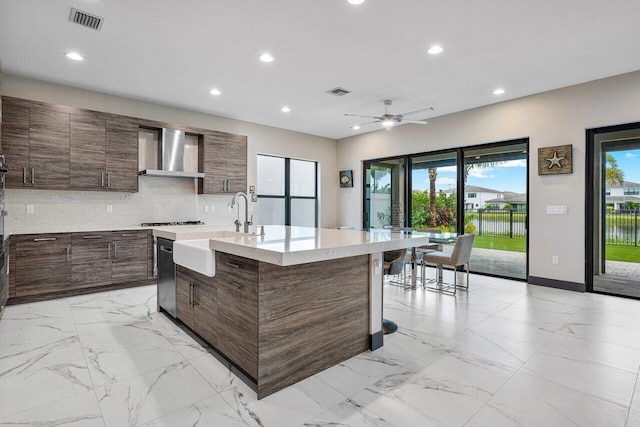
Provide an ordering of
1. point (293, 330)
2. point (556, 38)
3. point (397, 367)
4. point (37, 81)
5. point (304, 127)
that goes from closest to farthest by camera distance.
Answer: point (293, 330) → point (397, 367) → point (556, 38) → point (37, 81) → point (304, 127)

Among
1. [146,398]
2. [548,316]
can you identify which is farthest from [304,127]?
[146,398]

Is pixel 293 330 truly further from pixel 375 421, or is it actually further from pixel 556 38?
pixel 556 38

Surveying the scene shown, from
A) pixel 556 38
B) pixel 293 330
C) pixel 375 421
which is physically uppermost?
pixel 556 38

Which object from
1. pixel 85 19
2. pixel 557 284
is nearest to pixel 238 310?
pixel 85 19

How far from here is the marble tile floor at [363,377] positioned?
1.82 meters

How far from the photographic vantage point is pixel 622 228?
170 inches

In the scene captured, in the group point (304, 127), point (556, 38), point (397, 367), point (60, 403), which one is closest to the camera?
point (60, 403)

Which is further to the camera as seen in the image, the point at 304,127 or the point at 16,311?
the point at 304,127

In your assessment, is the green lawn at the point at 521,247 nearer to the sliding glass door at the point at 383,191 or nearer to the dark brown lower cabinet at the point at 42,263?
the sliding glass door at the point at 383,191

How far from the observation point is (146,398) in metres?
1.99

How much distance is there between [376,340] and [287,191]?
4.98m

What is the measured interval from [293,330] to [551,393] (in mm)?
1660

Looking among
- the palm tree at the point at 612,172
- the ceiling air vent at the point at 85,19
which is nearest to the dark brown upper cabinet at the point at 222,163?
the ceiling air vent at the point at 85,19

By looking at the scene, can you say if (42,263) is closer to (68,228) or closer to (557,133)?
(68,228)
